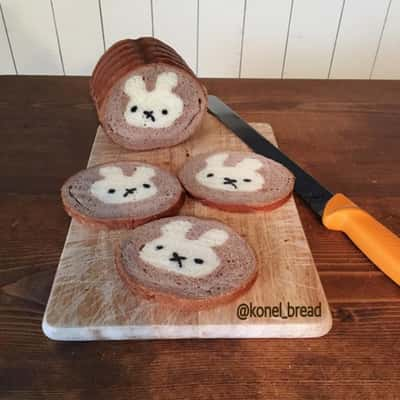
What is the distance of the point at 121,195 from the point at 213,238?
0.68 feet

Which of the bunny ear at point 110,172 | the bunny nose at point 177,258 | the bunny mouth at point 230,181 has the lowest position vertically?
the bunny mouth at point 230,181

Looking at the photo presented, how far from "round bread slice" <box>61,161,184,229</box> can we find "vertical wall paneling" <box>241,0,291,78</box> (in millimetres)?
966

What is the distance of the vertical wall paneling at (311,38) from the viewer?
165 centimetres

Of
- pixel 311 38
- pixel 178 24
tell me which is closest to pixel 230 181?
pixel 178 24

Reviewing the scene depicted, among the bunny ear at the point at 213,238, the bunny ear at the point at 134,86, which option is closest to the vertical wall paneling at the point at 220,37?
the bunny ear at the point at 134,86

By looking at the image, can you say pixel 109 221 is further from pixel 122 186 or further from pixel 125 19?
pixel 125 19

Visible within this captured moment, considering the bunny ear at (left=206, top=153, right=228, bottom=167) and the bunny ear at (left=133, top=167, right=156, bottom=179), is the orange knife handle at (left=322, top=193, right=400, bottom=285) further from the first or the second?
the bunny ear at (left=133, top=167, right=156, bottom=179)

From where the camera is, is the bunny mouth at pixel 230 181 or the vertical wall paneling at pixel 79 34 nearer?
the bunny mouth at pixel 230 181

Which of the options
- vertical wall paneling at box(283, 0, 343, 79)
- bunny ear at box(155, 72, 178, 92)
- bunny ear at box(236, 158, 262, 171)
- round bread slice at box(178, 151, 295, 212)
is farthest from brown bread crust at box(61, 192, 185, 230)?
vertical wall paneling at box(283, 0, 343, 79)

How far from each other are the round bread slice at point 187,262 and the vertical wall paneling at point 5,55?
1.25 meters

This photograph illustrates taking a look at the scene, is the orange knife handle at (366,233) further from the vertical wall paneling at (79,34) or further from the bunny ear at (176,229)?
the vertical wall paneling at (79,34)

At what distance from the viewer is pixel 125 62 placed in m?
1.00

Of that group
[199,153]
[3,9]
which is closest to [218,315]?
[199,153]

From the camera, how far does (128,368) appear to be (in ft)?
2.04
